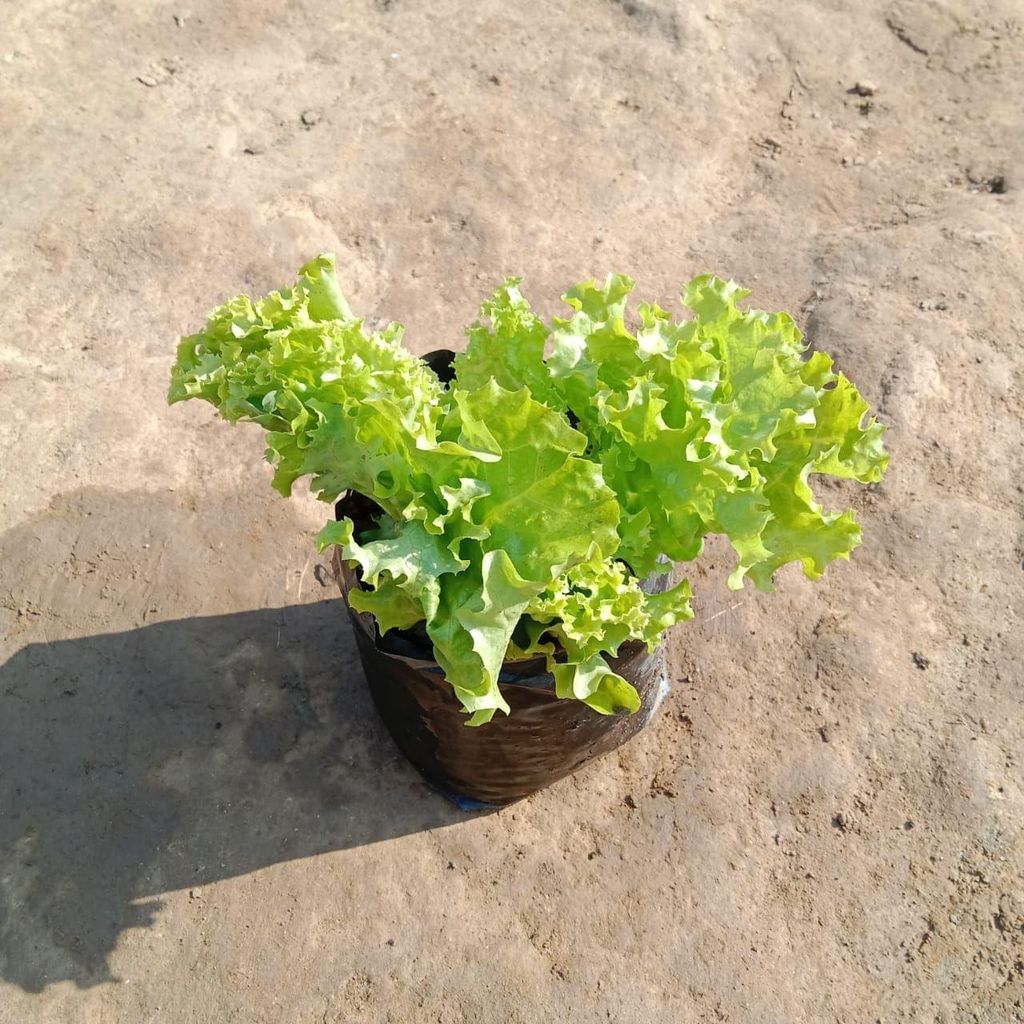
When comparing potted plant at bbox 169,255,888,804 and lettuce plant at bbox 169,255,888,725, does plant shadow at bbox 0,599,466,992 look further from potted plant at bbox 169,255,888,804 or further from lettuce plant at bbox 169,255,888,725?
lettuce plant at bbox 169,255,888,725

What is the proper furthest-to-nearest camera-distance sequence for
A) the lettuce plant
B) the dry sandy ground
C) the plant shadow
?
the plant shadow → the dry sandy ground → the lettuce plant

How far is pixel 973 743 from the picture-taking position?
381 cm

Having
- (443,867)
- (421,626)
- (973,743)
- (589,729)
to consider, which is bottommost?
(443,867)

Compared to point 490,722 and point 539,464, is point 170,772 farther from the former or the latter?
point 539,464

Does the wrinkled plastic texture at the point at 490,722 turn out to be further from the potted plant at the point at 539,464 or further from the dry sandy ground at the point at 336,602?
the dry sandy ground at the point at 336,602

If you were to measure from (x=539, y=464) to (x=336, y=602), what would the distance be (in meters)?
2.19

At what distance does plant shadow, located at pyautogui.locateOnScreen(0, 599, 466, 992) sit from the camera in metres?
3.51

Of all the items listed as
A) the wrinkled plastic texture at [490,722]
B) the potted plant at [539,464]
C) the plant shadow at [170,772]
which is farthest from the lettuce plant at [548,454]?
the plant shadow at [170,772]


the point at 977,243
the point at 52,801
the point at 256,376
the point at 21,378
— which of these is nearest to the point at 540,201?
the point at 977,243

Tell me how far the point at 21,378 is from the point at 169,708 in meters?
2.18

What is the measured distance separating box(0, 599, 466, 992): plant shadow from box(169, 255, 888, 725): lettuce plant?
130 cm

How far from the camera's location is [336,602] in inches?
168

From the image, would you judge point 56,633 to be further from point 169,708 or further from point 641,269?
point 641,269

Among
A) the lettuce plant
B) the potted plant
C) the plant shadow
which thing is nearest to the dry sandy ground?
the plant shadow
